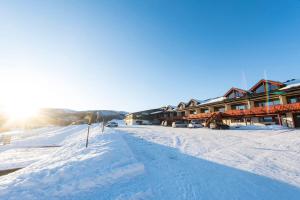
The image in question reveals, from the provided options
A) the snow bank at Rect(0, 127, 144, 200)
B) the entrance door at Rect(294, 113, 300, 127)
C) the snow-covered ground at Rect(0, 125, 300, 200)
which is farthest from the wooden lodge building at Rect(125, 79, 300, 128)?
the snow bank at Rect(0, 127, 144, 200)

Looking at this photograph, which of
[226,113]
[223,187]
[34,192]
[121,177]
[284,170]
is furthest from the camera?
[226,113]

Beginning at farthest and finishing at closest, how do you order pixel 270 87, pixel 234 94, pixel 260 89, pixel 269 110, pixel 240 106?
pixel 234 94 → pixel 240 106 → pixel 260 89 → pixel 270 87 → pixel 269 110

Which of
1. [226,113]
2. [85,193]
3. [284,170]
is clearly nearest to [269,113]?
[226,113]

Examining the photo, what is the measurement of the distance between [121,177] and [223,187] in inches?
150

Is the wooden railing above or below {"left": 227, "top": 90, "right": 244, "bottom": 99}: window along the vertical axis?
below

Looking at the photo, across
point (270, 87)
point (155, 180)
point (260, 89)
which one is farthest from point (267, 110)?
point (155, 180)

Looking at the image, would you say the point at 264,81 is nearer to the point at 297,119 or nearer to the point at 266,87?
the point at 266,87

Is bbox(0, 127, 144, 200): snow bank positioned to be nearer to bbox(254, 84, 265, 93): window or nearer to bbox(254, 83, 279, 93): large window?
bbox(254, 83, 279, 93): large window

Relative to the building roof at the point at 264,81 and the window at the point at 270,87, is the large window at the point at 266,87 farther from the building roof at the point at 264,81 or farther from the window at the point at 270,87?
the building roof at the point at 264,81

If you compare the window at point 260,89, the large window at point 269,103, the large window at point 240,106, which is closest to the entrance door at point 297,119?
the large window at point 269,103

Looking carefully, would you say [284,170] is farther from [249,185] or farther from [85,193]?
[85,193]

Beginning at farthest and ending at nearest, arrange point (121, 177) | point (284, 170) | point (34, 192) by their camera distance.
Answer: point (284, 170)
point (121, 177)
point (34, 192)

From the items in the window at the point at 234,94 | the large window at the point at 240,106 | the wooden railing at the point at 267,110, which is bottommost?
the wooden railing at the point at 267,110

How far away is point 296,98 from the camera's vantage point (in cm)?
2734
